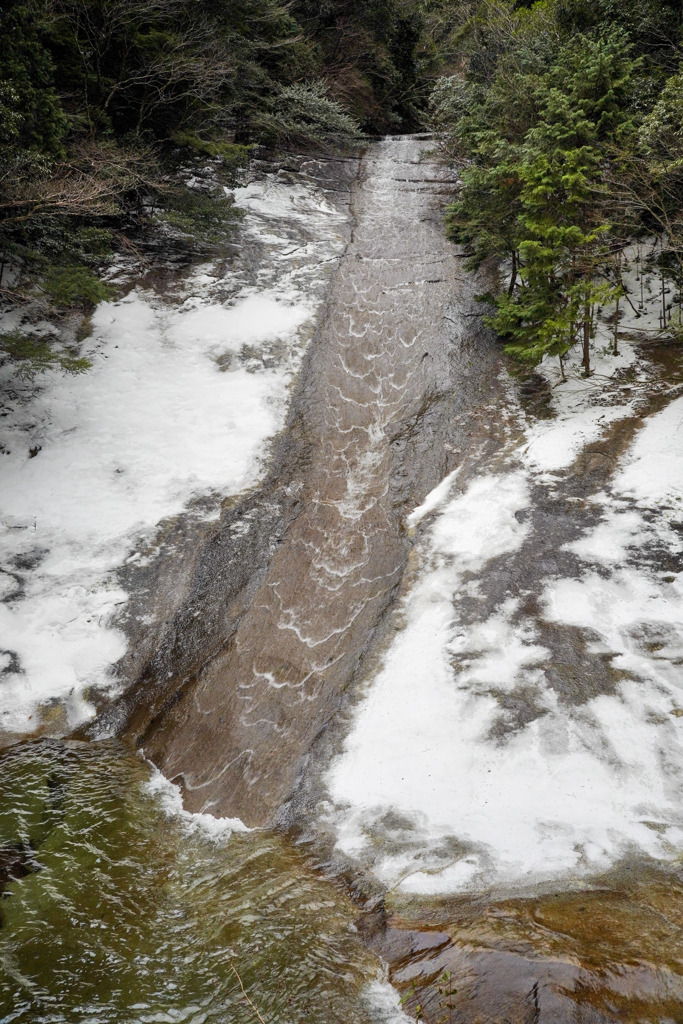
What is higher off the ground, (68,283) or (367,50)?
(367,50)

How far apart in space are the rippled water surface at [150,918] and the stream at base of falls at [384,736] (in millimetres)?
22

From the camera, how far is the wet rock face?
22.4 ft

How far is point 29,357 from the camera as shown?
34.8ft

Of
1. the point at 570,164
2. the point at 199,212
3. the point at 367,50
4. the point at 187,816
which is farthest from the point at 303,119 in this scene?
the point at 187,816

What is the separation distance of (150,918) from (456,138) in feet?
61.2

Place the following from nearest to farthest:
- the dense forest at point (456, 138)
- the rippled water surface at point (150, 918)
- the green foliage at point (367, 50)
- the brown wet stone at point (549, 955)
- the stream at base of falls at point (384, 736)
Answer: the brown wet stone at point (549, 955) → the rippled water surface at point (150, 918) → the stream at base of falls at point (384, 736) → the dense forest at point (456, 138) → the green foliage at point (367, 50)

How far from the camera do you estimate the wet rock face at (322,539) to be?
6.84m

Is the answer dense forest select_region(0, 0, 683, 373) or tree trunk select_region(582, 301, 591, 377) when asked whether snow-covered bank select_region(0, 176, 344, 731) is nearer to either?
dense forest select_region(0, 0, 683, 373)

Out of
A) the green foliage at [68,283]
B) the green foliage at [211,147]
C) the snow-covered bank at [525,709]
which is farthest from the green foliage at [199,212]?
the snow-covered bank at [525,709]

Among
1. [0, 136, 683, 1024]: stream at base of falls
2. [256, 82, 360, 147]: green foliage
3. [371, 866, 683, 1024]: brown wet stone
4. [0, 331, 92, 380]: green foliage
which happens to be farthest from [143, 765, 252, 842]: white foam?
[256, 82, 360, 147]: green foliage

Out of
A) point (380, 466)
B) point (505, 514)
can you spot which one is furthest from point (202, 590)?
point (505, 514)

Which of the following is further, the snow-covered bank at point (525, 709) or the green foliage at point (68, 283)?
the green foliage at point (68, 283)

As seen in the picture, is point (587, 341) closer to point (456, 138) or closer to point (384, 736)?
point (384, 736)

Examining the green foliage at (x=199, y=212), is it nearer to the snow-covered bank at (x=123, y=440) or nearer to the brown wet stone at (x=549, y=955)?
the snow-covered bank at (x=123, y=440)
